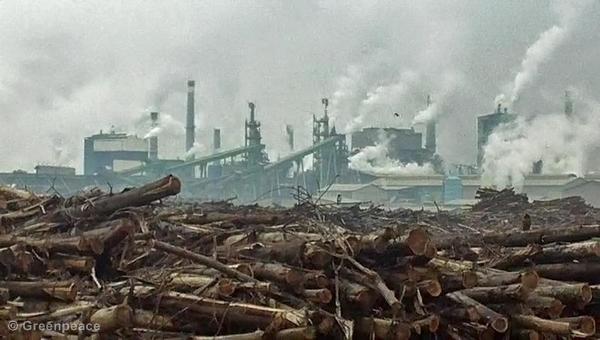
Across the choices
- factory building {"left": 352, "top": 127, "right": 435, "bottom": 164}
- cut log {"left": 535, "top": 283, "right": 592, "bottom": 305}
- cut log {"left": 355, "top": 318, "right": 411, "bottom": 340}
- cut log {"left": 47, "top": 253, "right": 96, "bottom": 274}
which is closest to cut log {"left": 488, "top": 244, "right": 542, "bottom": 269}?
cut log {"left": 535, "top": 283, "right": 592, "bottom": 305}

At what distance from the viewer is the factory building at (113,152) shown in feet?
159

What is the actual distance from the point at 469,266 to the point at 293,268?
1.22m

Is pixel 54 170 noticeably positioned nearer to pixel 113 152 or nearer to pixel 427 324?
pixel 113 152

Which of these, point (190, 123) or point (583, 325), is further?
point (190, 123)

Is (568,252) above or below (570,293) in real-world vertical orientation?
above

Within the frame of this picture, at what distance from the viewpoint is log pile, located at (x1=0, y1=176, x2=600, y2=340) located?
445 cm

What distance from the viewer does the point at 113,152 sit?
1924 inches

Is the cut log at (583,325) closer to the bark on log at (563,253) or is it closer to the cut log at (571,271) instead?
the cut log at (571,271)

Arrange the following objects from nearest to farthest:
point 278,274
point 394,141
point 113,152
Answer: point 278,274, point 394,141, point 113,152

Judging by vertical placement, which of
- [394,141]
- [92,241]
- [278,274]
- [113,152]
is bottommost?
[278,274]

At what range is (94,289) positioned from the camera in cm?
506

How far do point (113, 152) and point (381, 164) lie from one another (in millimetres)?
17388

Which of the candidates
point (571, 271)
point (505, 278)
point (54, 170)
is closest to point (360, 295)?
point (505, 278)

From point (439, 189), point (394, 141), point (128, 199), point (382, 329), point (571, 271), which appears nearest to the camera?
point (382, 329)
